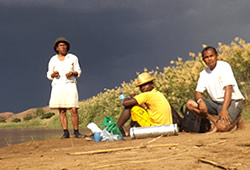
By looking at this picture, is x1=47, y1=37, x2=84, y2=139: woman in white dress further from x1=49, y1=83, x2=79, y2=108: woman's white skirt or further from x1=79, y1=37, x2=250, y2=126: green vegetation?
x1=79, y1=37, x2=250, y2=126: green vegetation

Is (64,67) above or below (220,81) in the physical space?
above

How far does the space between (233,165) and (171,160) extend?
575mm

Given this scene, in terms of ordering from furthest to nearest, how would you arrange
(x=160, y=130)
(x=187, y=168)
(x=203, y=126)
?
1. (x=203, y=126)
2. (x=160, y=130)
3. (x=187, y=168)

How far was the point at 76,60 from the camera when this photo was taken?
7.64m

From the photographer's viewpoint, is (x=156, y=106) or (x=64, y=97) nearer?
(x=156, y=106)

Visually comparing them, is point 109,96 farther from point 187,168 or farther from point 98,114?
point 187,168

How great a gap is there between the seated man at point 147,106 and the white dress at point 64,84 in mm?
1520

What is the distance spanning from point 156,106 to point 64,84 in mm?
2430

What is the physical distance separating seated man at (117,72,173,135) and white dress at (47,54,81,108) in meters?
1.52

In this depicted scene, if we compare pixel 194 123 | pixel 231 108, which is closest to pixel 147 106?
pixel 194 123

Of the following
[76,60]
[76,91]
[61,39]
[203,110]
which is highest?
[61,39]

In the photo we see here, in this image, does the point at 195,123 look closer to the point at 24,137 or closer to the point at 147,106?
the point at 147,106

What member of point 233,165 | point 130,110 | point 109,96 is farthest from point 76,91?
point 109,96

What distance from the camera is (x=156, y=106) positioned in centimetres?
608
